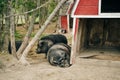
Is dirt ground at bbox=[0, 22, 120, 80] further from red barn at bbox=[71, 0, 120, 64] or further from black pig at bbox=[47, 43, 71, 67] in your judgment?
red barn at bbox=[71, 0, 120, 64]

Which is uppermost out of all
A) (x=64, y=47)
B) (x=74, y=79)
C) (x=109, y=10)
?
(x=109, y=10)

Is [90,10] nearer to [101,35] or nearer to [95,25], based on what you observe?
[95,25]

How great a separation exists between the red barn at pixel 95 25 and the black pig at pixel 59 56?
1.25 feet

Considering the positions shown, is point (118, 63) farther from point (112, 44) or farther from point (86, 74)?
point (112, 44)

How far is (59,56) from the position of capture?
13359 mm

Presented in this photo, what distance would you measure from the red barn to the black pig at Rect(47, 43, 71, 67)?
1.25 feet

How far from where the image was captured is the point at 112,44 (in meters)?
16.2

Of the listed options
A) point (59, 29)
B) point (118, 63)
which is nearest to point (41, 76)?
point (118, 63)

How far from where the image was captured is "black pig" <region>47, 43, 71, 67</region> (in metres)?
13.3

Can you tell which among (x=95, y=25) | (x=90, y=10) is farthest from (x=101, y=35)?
(x=90, y=10)

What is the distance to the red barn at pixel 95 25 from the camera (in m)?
12.7

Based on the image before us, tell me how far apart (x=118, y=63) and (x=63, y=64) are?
2.61m

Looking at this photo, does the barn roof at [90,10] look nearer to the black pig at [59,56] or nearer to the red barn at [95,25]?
the red barn at [95,25]

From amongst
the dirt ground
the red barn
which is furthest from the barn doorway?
the dirt ground
